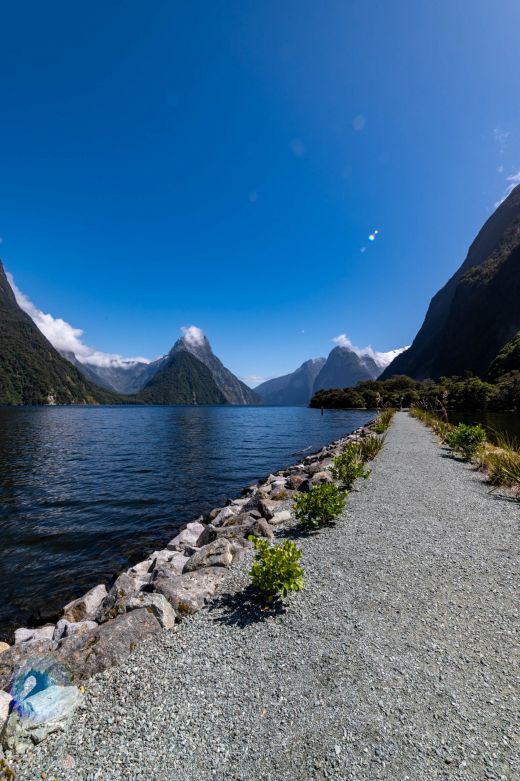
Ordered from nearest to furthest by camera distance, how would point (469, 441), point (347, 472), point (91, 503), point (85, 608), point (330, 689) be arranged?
point (330, 689), point (85, 608), point (347, 472), point (91, 503), point (469, 441)

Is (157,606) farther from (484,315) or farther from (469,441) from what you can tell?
(484,315)

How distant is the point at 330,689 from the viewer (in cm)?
388

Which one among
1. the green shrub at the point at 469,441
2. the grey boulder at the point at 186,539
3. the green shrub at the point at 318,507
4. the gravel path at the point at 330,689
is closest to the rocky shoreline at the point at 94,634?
the gravel path at the point at 330,689

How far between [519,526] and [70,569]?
1345 cm

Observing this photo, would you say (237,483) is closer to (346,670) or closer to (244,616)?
(244,616)

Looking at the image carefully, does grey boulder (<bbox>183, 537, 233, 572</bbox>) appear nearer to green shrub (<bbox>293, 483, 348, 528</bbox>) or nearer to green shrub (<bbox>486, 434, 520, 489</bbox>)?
green shrub (<bbox>293, 483, 348, 528</bbox>)

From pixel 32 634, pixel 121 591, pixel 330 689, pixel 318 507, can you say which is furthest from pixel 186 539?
pixel 330 689

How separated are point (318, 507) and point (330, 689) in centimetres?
526

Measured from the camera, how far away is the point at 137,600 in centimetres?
574

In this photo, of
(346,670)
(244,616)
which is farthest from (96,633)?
(346,670)

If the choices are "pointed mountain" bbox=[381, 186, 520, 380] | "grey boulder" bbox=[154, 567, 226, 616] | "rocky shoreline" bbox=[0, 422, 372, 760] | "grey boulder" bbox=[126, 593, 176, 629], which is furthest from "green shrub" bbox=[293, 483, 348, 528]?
"pointed mountain" bbox=[381, 186, 520, 380]

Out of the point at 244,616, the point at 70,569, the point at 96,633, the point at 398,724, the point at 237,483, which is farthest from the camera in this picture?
the point at 237,483

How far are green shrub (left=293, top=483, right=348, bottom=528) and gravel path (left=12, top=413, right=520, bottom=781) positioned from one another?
6.99 ft

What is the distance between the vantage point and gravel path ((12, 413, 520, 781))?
122 inches
